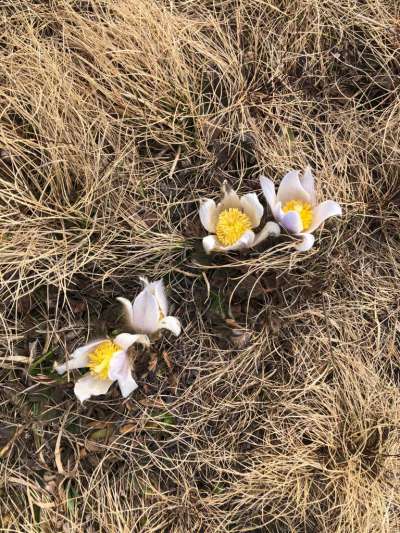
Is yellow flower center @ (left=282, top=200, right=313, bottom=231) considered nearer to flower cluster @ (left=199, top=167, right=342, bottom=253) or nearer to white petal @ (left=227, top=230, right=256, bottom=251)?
flower cluster @ (left=199, top=167, right=342, bottom=253)

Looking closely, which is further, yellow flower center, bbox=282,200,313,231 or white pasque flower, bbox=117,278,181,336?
yellow flower center, bbox=282,200,313,231

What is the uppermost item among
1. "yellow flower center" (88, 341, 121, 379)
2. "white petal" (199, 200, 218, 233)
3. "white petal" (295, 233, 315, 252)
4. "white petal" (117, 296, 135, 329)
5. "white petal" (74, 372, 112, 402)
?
"white petal" (199, 200, 218, 233)

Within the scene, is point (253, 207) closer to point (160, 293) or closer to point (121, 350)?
point (160, 293)

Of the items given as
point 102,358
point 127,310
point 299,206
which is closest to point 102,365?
point 102,358

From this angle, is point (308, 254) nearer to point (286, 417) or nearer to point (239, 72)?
point (286, 417)

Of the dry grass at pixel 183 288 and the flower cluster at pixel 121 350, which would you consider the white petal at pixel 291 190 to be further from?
the flower cluster at pixel 121 350

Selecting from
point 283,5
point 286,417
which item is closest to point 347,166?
point 283,5

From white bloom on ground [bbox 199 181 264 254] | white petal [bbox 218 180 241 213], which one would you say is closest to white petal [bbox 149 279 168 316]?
white bloom on ground [bbox 199 181 264 254]
